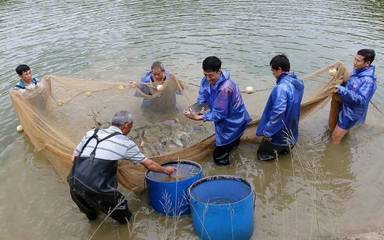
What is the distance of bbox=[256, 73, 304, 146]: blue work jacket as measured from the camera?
5.84 m

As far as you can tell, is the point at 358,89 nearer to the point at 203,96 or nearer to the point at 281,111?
the point at 281,111

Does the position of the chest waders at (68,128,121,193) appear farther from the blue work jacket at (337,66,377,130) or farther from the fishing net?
the blue work jacket at (337,66,377,130)

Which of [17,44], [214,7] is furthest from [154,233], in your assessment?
[214,7]

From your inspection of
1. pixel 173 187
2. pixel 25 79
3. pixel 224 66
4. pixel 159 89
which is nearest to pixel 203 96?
pixel 159 89

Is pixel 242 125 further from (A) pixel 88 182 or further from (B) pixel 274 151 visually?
(A) pixel 88 182

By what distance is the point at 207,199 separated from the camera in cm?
504

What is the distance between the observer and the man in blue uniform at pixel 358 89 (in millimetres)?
6285

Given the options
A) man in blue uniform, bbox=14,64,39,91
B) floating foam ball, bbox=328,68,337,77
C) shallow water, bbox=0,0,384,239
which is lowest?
shallow water, bbox=0,0,384,239

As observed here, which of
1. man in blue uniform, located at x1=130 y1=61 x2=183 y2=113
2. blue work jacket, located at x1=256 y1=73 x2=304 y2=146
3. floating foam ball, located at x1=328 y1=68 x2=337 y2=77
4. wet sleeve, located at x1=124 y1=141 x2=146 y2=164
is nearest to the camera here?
wet sleeve, located at x1=124 y1=141 x2=146 y2=164

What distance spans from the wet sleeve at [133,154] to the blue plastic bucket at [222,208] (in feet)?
2.31

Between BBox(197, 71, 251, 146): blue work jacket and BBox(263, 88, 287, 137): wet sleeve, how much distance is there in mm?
404

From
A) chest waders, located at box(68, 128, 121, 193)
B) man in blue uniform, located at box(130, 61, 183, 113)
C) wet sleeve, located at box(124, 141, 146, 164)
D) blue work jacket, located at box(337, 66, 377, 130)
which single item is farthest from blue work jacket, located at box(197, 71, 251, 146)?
chest waders, located at box(68, 128, 121, 193)

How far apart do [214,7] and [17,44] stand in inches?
292

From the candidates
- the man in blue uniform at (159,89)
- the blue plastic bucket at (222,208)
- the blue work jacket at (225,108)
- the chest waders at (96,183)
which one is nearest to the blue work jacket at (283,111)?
the blue work jacket at (225,108)
